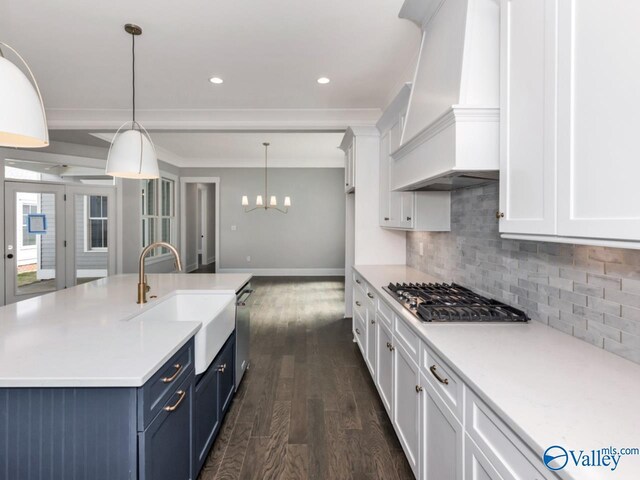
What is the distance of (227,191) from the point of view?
8523 millimetres

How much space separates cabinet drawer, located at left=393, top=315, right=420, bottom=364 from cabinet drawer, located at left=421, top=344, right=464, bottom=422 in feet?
0.29

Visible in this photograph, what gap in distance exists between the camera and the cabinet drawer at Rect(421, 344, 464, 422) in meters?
1.20

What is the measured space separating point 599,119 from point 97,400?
169 centimetres

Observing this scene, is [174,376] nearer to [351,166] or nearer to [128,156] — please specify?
[128,156]

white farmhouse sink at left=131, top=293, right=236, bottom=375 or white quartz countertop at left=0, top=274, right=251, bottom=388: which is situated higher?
white quartz countertop at left=0, top=274, right=251, bottom=388

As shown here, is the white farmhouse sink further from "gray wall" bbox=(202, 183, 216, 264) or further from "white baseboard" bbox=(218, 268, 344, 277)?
"gray wall" bbox=(202, 183, 216, 264)

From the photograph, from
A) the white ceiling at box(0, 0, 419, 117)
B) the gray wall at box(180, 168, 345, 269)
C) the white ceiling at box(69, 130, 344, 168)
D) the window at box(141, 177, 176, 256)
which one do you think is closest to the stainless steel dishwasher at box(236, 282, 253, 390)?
the white ceiling at box(0, 0, 419, 117)

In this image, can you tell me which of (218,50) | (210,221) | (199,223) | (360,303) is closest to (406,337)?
(360,303)

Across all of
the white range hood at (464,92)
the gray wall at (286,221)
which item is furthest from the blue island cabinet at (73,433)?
the gray wall at (286,221)

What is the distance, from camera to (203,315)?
250 cm

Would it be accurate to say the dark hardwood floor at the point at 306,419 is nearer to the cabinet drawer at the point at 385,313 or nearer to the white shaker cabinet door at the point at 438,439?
the white shaker cabinet door at the point at 438,439

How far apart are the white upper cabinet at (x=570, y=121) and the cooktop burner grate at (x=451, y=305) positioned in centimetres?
47

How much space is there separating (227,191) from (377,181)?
5301 millimetres

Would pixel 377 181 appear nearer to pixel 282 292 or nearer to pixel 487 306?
pixel 487 306
